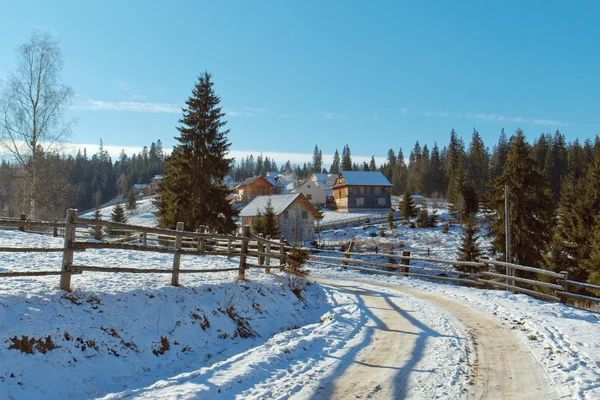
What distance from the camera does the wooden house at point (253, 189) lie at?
98.3 m

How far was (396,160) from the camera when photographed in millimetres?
174375

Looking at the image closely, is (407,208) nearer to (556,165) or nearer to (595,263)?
(595,263)

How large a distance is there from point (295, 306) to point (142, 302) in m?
4.78

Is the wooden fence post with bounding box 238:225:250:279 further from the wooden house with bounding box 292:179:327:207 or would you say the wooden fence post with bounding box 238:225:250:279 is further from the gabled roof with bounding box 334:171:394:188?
the wooden house with bounding box 292:179:327:207

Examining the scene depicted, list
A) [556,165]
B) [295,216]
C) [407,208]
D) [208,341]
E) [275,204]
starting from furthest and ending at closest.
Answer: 1. [556,165]
2. [407,208]
3. [275,204]
4. [295,216]
5. [208,341]

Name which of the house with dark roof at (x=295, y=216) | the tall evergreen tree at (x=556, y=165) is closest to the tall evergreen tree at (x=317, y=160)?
the tall evergreen tree at (x=556, y=165)

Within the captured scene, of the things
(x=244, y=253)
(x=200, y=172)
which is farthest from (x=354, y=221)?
(x=244, y=253)

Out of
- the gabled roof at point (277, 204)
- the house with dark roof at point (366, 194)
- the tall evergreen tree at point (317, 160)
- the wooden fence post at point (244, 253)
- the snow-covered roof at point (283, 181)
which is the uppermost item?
the tall evergreen tree at point (317, 160)

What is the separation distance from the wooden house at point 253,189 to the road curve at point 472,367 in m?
89.0

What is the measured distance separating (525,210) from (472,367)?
26089 mm

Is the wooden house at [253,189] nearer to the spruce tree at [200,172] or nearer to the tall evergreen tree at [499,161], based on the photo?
the tall evergreen tree at [499,161]

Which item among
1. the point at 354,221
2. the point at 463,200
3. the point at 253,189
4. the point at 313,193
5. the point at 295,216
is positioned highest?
the point at 253,189

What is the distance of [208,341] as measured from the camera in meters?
7.79

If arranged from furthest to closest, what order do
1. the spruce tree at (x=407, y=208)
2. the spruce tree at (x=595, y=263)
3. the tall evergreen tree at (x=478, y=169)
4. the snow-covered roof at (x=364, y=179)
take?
the tall evergreen tree at (x=478, y=169)
the snow-covered roof at (x=364, y=179)
the spruce tree at (x=407, y=208)
the spruce tree at (x=595, y=263)
